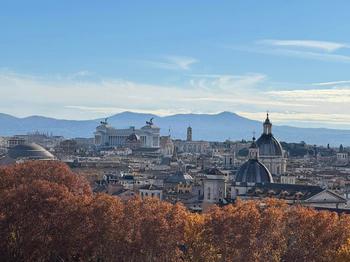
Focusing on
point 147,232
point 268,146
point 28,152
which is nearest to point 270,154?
point 268,146

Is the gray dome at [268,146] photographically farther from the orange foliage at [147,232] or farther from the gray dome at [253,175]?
the orange foliage at [147,232]

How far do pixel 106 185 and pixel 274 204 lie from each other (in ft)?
151

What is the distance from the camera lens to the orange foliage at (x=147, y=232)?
44.8 meters

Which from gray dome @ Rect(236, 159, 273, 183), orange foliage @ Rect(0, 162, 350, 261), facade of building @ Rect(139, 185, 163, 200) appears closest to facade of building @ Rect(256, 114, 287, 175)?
gray dome @ Rect(236, 159, 273, 183)

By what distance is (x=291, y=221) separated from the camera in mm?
48250

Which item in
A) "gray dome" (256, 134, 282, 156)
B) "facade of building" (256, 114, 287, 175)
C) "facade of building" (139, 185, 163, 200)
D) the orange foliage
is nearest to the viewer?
the orange foliage

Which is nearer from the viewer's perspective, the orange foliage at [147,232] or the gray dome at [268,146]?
the orange foliage at [147,232]

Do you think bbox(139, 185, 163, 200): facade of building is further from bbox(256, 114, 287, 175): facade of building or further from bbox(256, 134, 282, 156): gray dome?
bbox(256, 134, 282, 156): gray dome

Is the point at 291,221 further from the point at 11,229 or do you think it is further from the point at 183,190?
the point at 183,190

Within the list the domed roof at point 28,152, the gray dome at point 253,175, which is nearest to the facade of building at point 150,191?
the gray dome at point 253,175

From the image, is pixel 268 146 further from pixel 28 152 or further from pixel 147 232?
pixel 147 232

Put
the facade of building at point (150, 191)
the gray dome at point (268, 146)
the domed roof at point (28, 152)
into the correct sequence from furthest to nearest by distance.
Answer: the domed roof at point (28, 152)
the gray dome at point (268, 146)
the facade of building at point (150, 191)

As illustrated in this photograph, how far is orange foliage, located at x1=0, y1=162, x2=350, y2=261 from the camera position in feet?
147

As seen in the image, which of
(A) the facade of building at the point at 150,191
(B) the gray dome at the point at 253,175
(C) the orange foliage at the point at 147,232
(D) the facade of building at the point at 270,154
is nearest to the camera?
(C) the orange foliage at the point at 147,232
